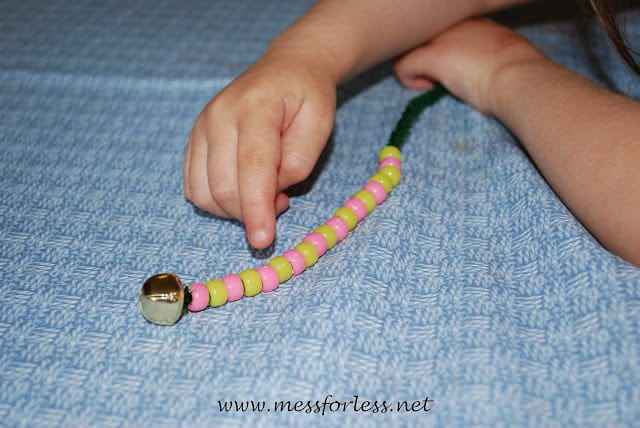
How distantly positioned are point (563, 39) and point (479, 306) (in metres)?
0.51

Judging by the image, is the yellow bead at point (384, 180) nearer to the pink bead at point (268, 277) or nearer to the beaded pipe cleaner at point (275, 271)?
the beaded pipe cleaner at point (275, 271)

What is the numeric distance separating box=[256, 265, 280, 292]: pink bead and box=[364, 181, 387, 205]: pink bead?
140 millimetres

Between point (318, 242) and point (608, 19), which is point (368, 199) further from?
point (608, 19)

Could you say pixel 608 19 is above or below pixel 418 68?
above

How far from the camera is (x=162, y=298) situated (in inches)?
20.1

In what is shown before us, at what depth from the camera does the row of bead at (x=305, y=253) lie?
0.55m

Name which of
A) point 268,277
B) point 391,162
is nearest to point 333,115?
point 391,162

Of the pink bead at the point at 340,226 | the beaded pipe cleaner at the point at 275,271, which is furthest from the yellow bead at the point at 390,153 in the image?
the pink bead at the point at 340,226

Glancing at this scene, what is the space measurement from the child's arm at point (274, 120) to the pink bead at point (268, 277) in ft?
0.07

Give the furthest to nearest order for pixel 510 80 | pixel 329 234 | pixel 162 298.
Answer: pixel 510 80 → pixel 329 234 → pixel 162 298

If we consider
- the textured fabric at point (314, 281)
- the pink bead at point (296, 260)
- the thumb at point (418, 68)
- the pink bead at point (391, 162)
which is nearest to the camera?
the textured fabric at point (314, 281)

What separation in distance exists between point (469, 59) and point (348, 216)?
29 centimetres

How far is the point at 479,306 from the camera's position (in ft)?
1.79

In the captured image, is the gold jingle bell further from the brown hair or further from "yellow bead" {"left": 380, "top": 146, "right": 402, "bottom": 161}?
the brown hair
